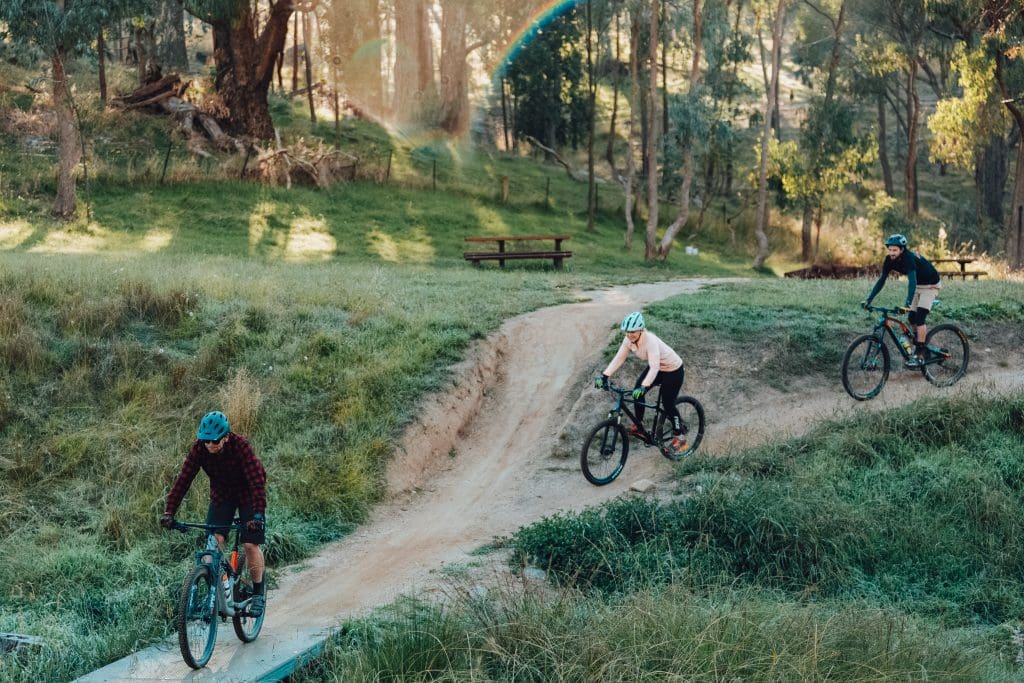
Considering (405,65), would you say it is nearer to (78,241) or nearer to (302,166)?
(302,166)

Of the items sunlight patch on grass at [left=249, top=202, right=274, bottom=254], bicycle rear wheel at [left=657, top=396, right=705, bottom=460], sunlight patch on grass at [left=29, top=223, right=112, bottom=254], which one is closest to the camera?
bicycle rear wheel at [left=657, top=396, right=705, bottom=460]

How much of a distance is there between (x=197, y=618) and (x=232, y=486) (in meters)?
1.15

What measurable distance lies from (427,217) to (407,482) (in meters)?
19.8

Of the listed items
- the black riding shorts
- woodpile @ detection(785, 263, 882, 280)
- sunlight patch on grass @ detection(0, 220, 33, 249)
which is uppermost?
sunlight patch on grass @ detection(0, 220, 33, 249)

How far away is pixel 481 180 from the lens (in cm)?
3909

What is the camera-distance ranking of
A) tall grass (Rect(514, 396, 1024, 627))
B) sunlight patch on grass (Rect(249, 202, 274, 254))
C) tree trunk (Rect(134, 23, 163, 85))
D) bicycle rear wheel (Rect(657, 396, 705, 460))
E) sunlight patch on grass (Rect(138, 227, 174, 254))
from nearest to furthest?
tall grass (Rect(514, 396, 1024, 627)) → bicycle rear wheel (Rect(657, 396, 705, 460)) → sunlight patch on grass (Rect(138, 227, 174, 254)) → sunlight patch on grass (Rect(249, 202, 274, 254)) → tree trunk (Rect(134, 23, 163, 85))

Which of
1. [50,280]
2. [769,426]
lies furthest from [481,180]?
[769,426]

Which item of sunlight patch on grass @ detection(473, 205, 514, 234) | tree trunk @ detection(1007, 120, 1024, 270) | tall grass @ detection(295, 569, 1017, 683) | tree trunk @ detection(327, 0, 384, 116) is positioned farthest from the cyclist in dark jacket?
tree trunk @ detection(327, 0, 384, 116)

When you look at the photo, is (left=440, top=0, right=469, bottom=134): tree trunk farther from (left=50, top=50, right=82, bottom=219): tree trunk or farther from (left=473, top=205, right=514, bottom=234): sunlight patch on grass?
(left=50, top=50, right=82, bottom=219): tree trunk

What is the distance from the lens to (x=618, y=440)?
1304 centimetres

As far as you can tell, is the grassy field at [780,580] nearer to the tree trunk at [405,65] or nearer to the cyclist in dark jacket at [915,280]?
the cyclist in dark jacket at [915,280]

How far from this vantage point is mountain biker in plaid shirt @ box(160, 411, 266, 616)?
838cm

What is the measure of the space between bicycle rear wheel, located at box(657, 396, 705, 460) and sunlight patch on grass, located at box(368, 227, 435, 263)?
14.3 m

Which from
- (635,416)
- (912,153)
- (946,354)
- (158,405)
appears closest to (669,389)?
(635,416)
